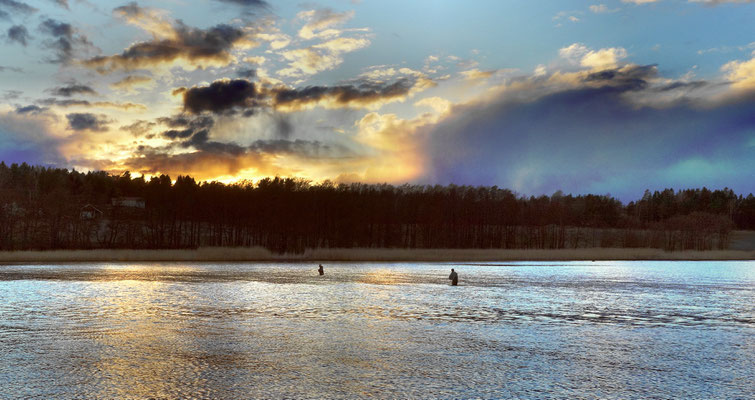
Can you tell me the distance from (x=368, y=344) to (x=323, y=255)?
45000 millimetres

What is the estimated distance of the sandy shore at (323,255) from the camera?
48188 mm

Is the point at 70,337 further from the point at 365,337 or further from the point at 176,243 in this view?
the point at 176,243

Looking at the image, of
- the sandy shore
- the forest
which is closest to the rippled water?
the sandy shore

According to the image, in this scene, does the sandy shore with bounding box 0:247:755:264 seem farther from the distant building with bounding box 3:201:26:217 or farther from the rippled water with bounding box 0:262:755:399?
the rippled water with bounding box 0:262:755:399

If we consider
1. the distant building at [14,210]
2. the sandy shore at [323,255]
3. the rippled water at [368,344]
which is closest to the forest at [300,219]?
the distant building at [14,210]

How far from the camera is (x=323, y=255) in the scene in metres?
56.6

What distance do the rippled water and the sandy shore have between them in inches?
1043

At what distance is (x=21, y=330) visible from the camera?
1328 cm

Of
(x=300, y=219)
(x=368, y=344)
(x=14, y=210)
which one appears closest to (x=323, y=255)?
(x=300, y=219)

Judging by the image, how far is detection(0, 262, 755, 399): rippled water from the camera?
8484mm

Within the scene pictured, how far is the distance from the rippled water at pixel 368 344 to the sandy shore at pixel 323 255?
26503mm

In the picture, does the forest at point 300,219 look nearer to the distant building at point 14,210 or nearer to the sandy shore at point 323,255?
the distant building at point 14,210

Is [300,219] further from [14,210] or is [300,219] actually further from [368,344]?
[368,344]

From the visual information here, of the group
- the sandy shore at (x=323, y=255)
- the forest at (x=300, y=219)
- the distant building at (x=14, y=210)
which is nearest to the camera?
the sandy shore at (x=323, y=255)
